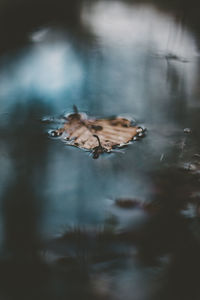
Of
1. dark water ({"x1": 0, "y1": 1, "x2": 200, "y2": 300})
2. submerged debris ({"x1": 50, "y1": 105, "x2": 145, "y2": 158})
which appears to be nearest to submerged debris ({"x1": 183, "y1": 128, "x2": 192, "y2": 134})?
dark water ({"x1": 0, "y1": 1, "x2": 200, "y2": 300})

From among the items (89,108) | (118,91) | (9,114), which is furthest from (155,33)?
(9,114)

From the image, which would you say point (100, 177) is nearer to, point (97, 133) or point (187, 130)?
point (97, 133)

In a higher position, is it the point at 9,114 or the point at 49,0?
the point at 49,0

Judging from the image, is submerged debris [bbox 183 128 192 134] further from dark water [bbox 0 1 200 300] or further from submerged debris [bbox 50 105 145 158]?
submerged debris [bbox 50 105 145 158]

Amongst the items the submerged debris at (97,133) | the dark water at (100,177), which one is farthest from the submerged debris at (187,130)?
the submerged debris at (97,133)

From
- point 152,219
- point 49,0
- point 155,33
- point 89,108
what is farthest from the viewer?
point 49,0

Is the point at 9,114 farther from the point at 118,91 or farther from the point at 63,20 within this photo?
the point at 63,20

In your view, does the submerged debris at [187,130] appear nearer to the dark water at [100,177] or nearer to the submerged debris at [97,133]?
the dark water at [100,177]

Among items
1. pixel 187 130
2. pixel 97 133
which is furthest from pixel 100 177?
pixel 187 130
